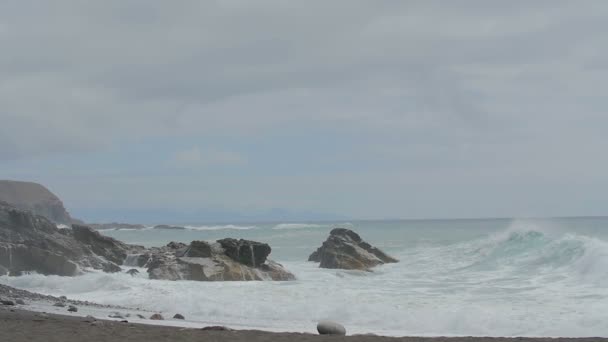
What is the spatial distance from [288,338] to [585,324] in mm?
8068

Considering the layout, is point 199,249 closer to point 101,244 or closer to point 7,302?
point 101,244

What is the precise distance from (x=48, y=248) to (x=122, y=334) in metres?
20.2

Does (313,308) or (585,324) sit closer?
(585,324)

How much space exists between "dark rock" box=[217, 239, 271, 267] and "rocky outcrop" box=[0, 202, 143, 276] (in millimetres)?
6272

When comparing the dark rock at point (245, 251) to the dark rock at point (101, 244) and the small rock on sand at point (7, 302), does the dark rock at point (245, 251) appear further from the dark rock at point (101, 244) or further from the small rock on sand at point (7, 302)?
the small rock on sand at point (7, 302)

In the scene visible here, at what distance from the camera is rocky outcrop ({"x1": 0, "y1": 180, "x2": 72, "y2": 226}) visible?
143 metres

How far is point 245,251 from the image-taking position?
31.2m

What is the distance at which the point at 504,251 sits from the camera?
127 feet

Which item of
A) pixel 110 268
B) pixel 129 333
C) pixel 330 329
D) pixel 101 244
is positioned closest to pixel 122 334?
pixel 129 333

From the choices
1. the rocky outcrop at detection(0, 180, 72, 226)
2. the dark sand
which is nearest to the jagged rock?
the dark sand

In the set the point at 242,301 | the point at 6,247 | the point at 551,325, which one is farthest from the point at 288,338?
the point at 6,247

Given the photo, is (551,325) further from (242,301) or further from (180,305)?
(180,305)

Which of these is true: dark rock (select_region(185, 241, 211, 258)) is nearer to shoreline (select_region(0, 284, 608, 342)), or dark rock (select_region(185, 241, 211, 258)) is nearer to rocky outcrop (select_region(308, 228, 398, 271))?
rocky outcrop (select_region(308, 228, 398, 271))

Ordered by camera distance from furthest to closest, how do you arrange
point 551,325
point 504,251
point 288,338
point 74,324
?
point 504,251 → point 551,325 → point 74,324 → point 288,338
